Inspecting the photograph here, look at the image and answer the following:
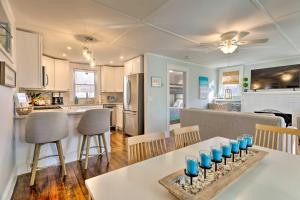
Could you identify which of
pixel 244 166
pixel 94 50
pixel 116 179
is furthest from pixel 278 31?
pixel 94 50

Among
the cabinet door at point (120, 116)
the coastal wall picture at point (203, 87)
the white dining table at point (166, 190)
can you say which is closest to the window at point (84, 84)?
the cabinet door at point (120, 116)

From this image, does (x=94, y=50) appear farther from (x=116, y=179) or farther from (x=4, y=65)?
(x=116, y=179)

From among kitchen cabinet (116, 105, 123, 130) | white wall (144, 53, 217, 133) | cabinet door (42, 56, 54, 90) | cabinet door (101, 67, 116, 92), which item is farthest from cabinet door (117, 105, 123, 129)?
cabinet door (42, 56, 54, 90)

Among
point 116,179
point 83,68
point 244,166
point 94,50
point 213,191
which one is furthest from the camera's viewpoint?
point 83,68

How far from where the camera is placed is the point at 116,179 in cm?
94

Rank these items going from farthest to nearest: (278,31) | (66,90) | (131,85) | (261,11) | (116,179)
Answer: (66,90), (131,85), (278,31), (261,11), (116,179)

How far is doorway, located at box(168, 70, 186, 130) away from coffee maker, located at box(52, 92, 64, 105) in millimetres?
3548

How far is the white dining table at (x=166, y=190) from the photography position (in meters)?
0.78

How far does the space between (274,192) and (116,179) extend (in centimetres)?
87

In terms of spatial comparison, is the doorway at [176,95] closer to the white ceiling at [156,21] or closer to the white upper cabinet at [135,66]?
the white upper cabinet at [135,66]

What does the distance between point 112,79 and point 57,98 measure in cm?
197

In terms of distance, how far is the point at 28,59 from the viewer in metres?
2.79

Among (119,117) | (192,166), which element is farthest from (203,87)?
(192,166)

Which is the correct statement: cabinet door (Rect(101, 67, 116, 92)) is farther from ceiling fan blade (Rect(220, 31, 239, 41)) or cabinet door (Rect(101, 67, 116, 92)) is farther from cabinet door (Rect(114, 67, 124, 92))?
ceiling fan blade (Rect(220, 31, 239, 41))
